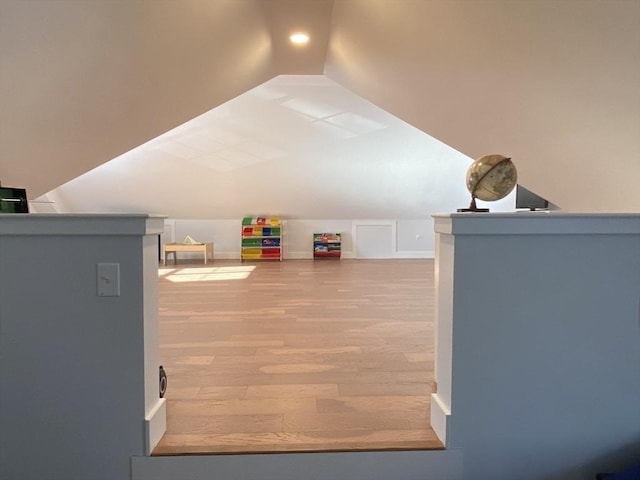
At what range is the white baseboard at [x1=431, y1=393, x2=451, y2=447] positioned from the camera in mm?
1494

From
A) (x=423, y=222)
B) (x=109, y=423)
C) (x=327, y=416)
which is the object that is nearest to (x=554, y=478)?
(x=327, y=416)

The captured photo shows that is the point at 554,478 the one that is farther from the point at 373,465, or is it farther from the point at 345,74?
the point at 345,74

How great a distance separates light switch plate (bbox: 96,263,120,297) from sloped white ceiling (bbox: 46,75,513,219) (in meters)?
4.33

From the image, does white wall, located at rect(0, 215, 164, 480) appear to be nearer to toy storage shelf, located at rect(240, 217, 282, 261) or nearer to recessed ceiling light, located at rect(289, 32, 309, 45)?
recessed ceiling light, located at rect(289, 32, 309, 45)

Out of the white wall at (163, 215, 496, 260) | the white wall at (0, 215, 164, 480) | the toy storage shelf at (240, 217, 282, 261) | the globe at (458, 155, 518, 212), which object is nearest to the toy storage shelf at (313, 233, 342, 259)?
the white wall at (163, 215, 496, 260)

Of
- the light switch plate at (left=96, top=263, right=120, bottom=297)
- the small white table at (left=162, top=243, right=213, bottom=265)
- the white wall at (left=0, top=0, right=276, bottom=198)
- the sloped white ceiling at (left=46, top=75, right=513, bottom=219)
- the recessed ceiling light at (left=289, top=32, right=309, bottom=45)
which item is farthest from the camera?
the small white table at (left=162, top=243, right=213, bottom=265)

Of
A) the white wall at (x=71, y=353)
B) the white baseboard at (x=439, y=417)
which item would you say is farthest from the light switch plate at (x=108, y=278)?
the white baseboard at (x=439, y=417)

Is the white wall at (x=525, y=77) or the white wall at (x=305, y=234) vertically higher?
the white wall at (x=525, y=77)

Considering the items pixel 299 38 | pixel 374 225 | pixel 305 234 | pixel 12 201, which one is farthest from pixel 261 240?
pixel 12 201

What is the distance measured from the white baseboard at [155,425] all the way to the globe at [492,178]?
148 cm

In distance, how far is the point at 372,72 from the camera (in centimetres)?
373

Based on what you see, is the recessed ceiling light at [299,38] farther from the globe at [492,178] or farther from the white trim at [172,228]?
the white trim at [172,228]

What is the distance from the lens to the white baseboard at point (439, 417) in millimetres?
1494

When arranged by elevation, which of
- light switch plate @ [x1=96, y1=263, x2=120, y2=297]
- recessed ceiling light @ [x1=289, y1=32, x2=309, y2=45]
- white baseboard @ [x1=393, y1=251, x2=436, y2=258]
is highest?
recessed ceiling light @ [x1=289, y1=32, x2=309, y2=45]
